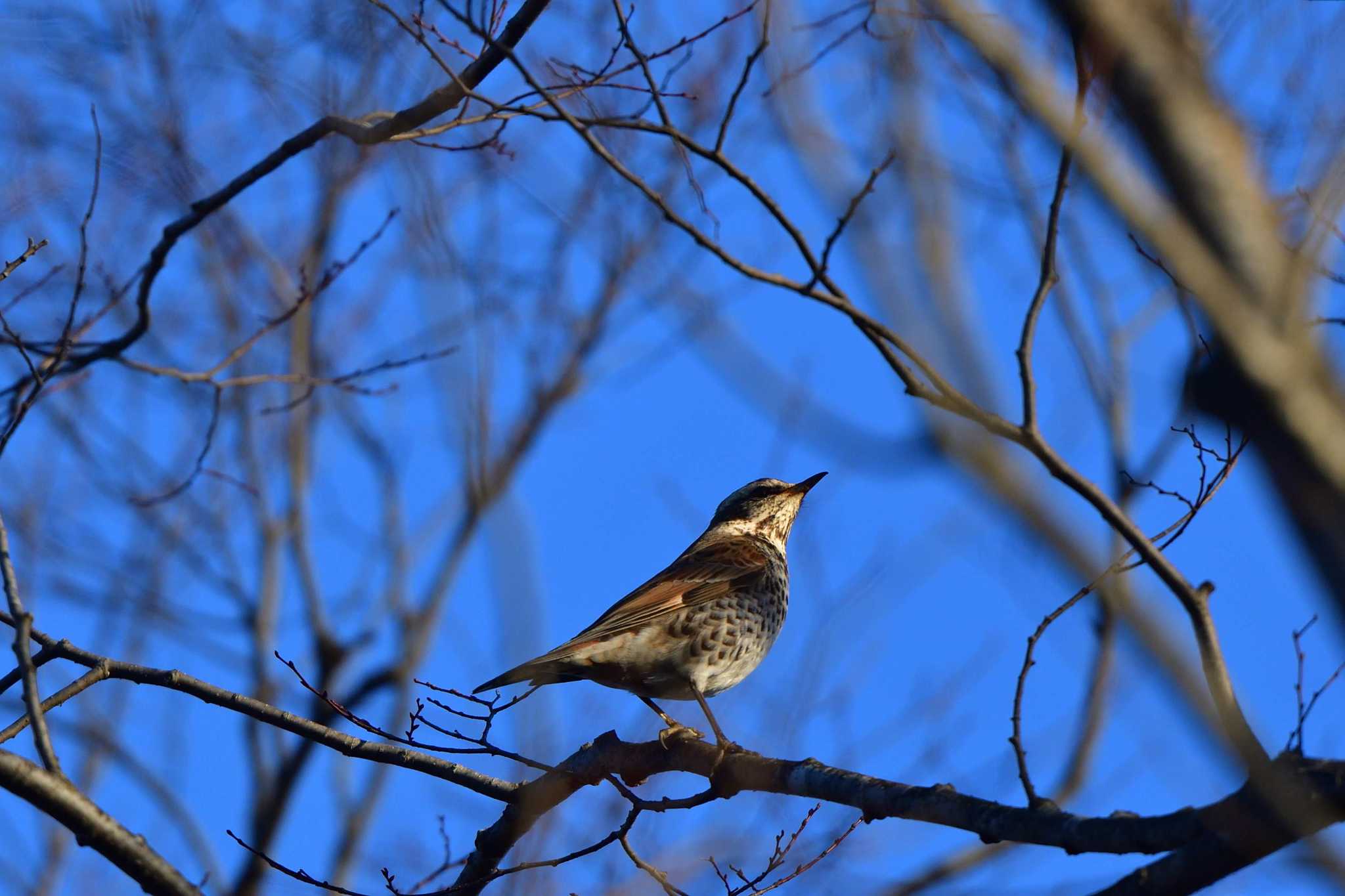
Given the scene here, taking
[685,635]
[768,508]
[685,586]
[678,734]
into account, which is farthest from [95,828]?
[768,508]

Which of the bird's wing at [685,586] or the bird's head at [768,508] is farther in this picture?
the bird's head at [768,508]

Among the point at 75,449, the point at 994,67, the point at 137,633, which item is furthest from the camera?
the point at 137,633

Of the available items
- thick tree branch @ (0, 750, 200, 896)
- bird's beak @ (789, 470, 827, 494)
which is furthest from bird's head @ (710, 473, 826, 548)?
thick tree branch @ (0, 750, 200, 896)

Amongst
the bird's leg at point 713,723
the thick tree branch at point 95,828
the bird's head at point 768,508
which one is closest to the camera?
the thick tree branch at point 95,828

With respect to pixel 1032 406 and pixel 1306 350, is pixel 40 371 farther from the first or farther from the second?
pixel 1306 350

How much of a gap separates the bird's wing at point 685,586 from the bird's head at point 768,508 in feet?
1.72

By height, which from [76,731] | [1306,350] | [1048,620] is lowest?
[1306,350]

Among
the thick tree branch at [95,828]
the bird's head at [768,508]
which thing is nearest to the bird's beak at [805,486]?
the bird's head at [768,508]

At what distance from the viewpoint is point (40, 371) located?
5.17 meters

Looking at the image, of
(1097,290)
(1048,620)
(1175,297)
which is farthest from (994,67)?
(1048,620)

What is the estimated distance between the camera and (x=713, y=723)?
5547mm

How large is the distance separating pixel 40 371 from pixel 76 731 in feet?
23.6

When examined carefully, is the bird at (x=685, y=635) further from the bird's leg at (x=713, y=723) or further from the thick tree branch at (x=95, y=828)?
the thick tree branch at (x=95, y=828)

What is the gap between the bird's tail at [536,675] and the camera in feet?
17.9
